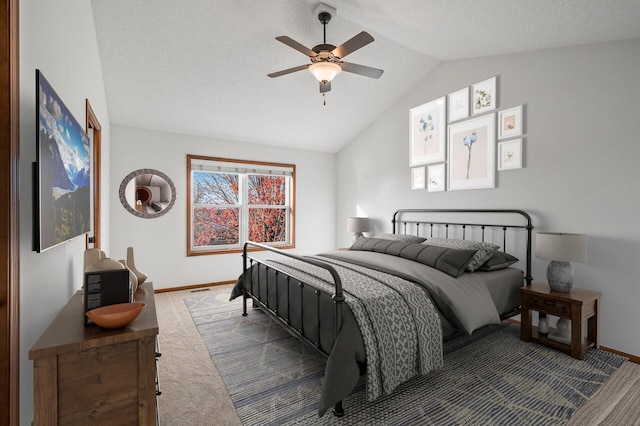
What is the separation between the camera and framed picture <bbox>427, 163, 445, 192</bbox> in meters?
3.81

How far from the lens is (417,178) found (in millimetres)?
4125

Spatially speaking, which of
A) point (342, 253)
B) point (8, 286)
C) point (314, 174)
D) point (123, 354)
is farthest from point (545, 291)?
point (314, 174)

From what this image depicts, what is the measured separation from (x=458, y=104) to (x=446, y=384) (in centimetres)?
297

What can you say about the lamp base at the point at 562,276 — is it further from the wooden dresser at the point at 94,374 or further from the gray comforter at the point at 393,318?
the wooden dresser at the point at 94,374

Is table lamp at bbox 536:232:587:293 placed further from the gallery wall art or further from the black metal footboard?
the black metal footboard

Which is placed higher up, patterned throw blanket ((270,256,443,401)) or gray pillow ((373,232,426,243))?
gray pillow ((373,232,426,243))

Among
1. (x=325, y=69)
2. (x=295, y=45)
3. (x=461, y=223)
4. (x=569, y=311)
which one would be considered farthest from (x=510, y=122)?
(x=295, y=45)

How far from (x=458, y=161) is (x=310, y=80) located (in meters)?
2.01

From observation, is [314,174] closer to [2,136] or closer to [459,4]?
[459,4]

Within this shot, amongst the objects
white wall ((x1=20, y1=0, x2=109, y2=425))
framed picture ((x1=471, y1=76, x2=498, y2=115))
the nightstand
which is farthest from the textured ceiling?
the nightstand

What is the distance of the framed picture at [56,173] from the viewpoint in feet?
3.88

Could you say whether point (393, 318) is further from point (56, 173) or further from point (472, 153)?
point (472, 153)

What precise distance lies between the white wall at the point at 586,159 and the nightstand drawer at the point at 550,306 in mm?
458

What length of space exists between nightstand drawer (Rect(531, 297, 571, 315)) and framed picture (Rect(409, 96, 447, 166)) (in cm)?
188
